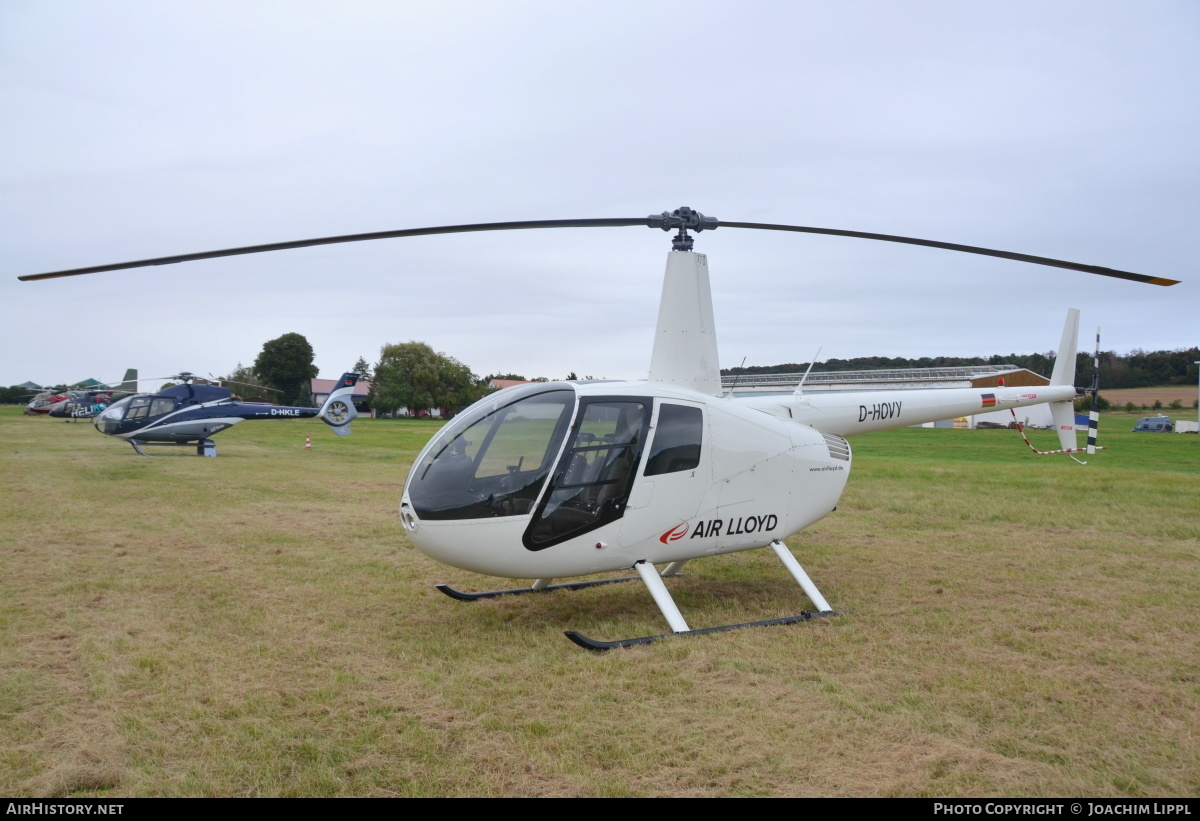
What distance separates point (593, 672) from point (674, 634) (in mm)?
959

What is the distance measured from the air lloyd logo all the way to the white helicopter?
12 millimetres

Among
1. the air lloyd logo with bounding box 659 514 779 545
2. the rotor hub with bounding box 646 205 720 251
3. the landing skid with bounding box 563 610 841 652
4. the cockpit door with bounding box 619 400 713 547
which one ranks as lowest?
the landing skid with bounding box 563 610 841 652

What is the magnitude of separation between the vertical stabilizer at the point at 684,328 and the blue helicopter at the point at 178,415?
21.3 metres

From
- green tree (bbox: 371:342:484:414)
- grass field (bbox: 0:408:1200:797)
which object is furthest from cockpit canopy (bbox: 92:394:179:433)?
green tree (bbox: 371:342:484:414)

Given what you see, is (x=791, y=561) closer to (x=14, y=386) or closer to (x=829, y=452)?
(x=829, y=452)

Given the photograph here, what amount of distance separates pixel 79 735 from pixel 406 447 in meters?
26.0

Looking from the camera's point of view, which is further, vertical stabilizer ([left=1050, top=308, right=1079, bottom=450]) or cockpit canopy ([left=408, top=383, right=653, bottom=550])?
vertical stabilizer ([left=1050, top=308, right=1079, bottom=450])

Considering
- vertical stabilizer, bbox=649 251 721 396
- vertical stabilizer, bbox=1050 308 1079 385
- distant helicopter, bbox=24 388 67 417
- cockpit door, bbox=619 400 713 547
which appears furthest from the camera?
distant helicopter, bbox=24 388 67 417

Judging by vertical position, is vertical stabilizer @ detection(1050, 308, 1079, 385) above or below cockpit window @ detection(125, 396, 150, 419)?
above

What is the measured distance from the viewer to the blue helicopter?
2395 centimetres

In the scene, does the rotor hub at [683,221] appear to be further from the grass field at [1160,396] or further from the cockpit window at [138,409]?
the grass field at [1160,396]

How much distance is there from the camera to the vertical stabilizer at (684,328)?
6.86 m

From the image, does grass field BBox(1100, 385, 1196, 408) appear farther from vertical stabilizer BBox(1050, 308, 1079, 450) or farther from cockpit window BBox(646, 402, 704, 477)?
cockpit window BBox(646, 402, 704, 477)

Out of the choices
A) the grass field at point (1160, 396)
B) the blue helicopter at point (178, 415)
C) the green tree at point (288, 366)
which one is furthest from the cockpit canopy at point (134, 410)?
the grass field at point (1160, 396)
